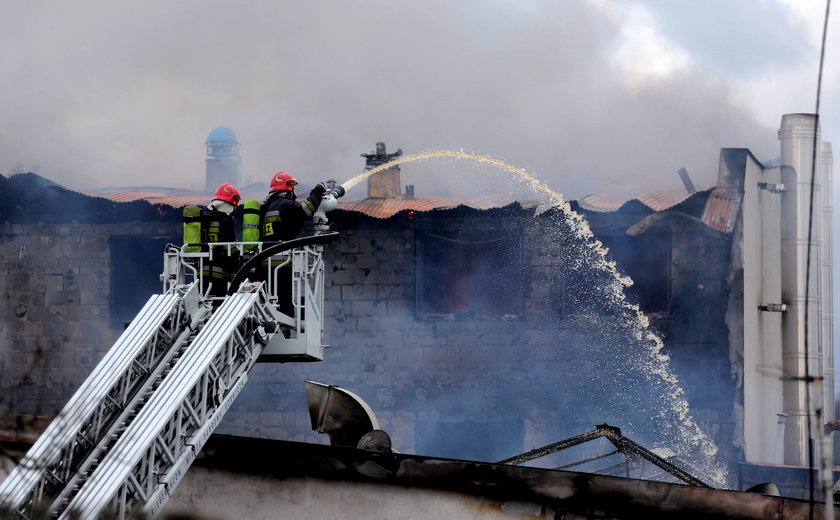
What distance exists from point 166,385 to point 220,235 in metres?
2.32

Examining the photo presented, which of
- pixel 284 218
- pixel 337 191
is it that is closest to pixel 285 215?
pixel 284 218

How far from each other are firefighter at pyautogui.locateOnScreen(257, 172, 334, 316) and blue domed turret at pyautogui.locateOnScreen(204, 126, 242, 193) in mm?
13472

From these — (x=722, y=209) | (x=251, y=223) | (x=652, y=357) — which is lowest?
(x=652, y=357)

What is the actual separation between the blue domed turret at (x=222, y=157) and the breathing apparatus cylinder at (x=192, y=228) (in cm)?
1368

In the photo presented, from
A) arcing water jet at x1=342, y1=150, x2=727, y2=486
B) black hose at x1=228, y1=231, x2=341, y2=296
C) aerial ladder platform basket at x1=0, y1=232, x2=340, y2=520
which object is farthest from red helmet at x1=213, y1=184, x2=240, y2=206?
arcing water jet at x1=342, y1=150, x2=727, y2=486

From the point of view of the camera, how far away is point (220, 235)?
10234 millimetres

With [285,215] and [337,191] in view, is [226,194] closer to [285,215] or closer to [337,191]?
[285,215]

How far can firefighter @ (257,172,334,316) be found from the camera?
1027 centimetres

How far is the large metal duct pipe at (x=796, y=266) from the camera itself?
1803cm

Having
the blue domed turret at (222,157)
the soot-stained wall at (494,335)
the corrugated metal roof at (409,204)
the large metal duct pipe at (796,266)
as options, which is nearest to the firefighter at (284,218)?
the corrugated metal roof at (409,204)

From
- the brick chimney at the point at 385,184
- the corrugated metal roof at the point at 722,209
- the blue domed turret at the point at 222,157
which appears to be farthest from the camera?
the blue domed turret at the point at 222,157

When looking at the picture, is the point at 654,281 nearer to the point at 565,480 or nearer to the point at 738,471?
the point at 738,471

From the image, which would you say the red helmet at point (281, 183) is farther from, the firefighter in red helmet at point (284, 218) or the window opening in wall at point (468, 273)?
the window opening in wall at point (468, 273)

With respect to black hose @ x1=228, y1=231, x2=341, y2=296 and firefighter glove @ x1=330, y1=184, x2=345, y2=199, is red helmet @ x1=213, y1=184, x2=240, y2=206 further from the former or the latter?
black hose @ x1=228, y1=231, x2=341, y2=296
